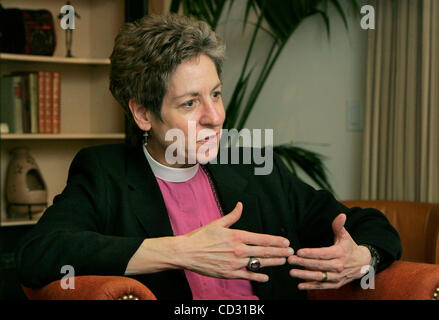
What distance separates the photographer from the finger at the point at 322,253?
127 centimetres

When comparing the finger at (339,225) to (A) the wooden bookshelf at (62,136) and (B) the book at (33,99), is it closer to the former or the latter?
(A) the wooden bookshelf at (62,136)

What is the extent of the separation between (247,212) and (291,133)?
157cm

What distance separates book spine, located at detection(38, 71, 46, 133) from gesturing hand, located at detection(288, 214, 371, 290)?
1940mm

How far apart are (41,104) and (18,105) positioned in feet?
0.37

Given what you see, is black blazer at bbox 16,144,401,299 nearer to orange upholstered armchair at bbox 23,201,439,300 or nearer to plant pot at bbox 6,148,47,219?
orange upholstered armchair at bbox 23,201,439,300

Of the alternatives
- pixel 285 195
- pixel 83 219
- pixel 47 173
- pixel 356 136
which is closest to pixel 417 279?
pixel 285 195

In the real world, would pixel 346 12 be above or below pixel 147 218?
above

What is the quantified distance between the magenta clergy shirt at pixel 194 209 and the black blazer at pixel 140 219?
0.11ft

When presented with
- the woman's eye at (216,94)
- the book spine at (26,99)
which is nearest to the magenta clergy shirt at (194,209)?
the woman's eye at (216,94)

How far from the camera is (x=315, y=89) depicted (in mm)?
3051

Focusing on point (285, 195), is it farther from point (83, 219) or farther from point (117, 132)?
point (117, 132)

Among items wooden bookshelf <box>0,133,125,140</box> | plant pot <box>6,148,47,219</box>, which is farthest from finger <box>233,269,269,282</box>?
plant pot <box>6,148,47,219</box>

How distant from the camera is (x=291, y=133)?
308 centimetres
